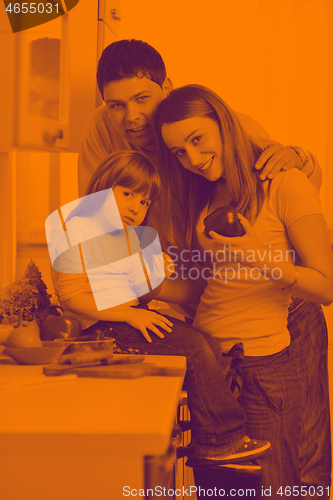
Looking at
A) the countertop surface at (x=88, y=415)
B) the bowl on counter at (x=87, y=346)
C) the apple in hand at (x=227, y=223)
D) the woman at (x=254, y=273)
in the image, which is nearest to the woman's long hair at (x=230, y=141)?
the woman at (x=254, y=273)

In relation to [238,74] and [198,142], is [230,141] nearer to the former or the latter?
[198,142]

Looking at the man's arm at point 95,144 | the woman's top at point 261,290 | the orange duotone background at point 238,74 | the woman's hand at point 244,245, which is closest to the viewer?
the woman's hand at point 244,245

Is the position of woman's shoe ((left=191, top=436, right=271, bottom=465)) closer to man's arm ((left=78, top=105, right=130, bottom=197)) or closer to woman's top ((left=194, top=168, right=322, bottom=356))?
woman's top ((left=194, top=168, right=322, bottom=356))

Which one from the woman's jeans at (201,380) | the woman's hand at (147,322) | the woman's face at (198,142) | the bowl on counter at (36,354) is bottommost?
the woman's jeans at (201,380)

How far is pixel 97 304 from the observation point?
1065 millimetres

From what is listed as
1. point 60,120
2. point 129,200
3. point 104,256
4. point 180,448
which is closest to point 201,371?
point 180,448

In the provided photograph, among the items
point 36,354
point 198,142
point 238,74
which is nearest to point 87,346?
point 36,354

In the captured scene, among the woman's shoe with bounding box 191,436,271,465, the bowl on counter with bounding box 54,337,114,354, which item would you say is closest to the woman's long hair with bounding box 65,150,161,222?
the bowl on counter with bounding box 54,337,114,354

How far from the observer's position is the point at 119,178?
3.92 ft

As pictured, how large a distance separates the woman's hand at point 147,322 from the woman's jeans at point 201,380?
1 centimetres

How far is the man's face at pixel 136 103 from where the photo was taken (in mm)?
1349

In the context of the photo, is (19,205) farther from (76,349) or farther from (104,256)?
(76,349)

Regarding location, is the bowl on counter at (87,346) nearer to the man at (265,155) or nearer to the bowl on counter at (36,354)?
the bowl on counter at (36,354)

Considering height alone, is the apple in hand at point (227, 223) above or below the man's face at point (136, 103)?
below
